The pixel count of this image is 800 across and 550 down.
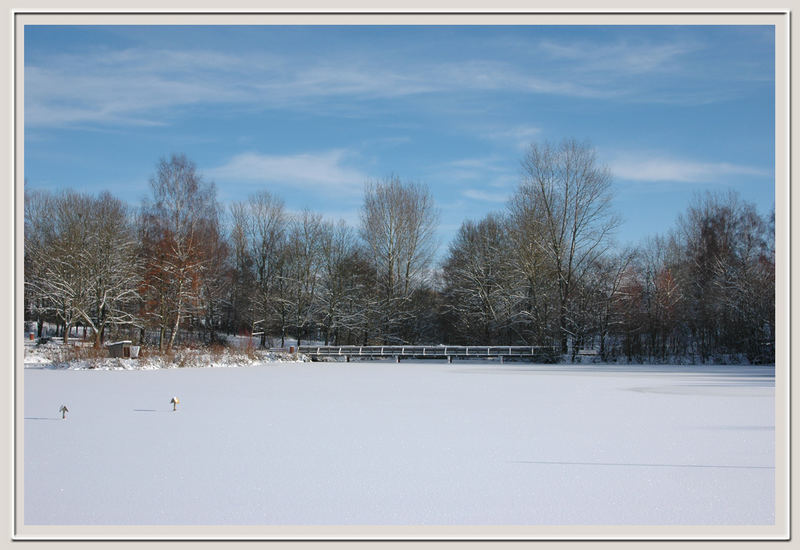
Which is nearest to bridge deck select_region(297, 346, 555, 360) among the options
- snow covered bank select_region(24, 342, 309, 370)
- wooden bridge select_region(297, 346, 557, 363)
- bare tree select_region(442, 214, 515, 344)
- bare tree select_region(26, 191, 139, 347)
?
wooden bridge select_region(297, 346, 557, 363)

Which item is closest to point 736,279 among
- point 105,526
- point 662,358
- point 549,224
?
point 662,358

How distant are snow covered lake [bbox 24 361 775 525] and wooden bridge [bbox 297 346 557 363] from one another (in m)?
16.5

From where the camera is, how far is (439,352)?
99.1 feet

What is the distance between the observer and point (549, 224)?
1213 inches

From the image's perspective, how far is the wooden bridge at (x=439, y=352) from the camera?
92.9ft

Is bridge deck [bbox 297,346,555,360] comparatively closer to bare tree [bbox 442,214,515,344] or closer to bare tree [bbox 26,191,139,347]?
bare tree [bbox 442,214,515,344]

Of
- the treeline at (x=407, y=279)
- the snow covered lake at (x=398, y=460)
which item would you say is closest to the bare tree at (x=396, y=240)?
the treeline at (x=407, y=279)

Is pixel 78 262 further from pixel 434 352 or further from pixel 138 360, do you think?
pixel 434 352

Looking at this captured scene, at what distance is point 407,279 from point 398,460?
2954 centimetres

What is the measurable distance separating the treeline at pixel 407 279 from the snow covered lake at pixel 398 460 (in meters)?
17.3

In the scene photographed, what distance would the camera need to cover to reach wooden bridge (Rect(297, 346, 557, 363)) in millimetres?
28328
